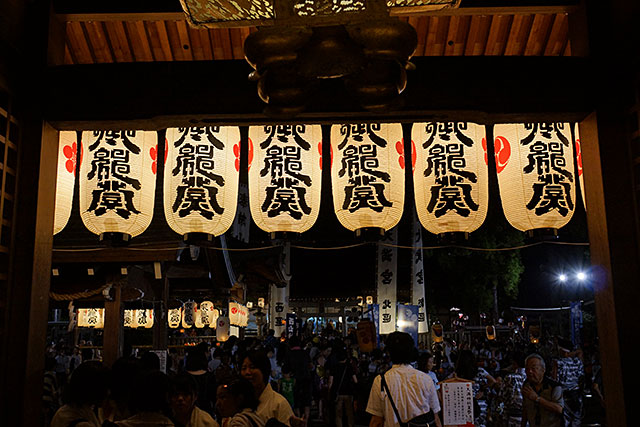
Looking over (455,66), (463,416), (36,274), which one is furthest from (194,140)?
(463,416)

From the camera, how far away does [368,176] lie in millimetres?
6340

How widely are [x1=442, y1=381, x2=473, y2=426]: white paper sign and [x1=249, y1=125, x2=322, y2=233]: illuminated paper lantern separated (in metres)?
2.91

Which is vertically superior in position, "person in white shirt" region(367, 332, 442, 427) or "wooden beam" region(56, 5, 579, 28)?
"wooden beam" region(56, 5, 579, 28)

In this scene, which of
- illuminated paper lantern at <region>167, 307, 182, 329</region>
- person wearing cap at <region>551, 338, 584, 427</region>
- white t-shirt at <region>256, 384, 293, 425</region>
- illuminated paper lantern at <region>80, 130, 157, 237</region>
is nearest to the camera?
white t-shirt at <region>256, 384, 293, 425</region>

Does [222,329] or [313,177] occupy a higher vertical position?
[313,177]

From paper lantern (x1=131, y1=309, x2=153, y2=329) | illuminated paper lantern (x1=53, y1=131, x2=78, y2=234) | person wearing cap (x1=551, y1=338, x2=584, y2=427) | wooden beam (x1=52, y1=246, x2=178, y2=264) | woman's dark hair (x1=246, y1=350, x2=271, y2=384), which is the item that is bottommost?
person wearing cap (x1=551, y1=338, x2=584, y2=427)

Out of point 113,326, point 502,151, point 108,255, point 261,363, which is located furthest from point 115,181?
point 113,326

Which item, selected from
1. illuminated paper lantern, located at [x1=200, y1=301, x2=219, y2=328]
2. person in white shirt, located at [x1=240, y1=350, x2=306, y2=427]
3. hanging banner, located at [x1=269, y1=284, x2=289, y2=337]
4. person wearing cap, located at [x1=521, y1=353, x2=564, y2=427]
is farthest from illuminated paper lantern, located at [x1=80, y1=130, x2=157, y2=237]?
hanging banner, located at [x1=269, y1=284, x2=289, y2=337]

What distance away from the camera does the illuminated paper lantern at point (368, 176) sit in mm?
6324

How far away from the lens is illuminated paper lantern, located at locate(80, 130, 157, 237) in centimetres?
616

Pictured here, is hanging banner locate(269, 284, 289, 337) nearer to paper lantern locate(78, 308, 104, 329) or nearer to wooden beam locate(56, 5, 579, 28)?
paper lantern locate(78, 308, 104, 329)

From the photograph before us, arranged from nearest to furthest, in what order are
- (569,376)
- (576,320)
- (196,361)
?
(196,361)
(569,376)
(576,320)

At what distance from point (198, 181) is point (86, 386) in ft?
8.30

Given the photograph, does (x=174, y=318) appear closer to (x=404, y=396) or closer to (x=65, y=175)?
(x=65, y=175)
